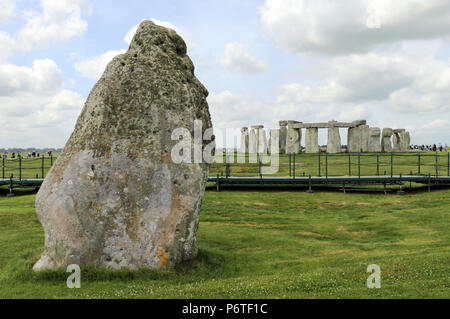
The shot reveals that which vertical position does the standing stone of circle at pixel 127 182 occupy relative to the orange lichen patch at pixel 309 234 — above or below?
above

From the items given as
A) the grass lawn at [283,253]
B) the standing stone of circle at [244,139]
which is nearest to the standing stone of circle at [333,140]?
the standing stone of circle at [244,139]

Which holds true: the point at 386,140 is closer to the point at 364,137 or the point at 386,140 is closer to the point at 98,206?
the point at 364,137

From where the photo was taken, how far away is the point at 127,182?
313 inches

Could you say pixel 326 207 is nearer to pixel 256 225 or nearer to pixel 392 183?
pixel 256 225

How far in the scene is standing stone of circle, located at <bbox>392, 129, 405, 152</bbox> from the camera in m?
49.8

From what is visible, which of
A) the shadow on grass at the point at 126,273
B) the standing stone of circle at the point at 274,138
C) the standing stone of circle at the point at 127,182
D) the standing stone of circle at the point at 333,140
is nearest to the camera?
the shadow on grass at the point at 126,273

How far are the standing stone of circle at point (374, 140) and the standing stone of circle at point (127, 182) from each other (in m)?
40.8

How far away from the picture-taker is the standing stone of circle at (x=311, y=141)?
148ft

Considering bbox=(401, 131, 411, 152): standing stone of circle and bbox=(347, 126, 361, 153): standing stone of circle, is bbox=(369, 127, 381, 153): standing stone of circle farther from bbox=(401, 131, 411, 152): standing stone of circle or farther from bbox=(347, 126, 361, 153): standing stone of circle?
bbox=(401, 131, 411, 152): standing stone of circle

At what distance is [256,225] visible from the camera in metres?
15.2

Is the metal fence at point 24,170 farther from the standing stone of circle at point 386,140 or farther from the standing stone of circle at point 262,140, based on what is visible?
the standing stone of circle at point 386,140

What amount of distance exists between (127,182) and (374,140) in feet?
139
